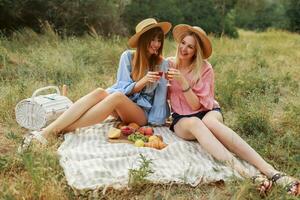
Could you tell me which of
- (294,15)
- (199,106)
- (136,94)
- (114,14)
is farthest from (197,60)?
(294,15)

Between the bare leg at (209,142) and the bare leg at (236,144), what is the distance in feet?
0.24

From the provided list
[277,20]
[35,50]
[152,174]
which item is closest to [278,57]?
[35,50]

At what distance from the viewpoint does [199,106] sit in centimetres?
430

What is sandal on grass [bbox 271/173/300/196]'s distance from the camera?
334cm

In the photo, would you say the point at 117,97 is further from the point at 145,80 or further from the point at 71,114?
the point at 71,114

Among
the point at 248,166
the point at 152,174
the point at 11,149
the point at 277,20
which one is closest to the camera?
the point at 152,174

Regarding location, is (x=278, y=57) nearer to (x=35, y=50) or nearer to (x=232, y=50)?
(x=232, y=50)

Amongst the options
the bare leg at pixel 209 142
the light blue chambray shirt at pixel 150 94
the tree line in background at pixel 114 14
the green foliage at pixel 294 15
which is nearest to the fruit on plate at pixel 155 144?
the bare leg at pixel 209 142

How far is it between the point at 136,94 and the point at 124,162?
0.95 meters

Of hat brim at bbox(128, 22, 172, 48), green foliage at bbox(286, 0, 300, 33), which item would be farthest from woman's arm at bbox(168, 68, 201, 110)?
green foliage at bbox(286, 0, 300, 33)

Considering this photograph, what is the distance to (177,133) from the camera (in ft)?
14.4

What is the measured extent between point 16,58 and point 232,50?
3.78 metres

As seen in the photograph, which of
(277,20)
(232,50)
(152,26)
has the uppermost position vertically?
(152,26)

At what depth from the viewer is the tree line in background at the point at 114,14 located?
35.2ft
